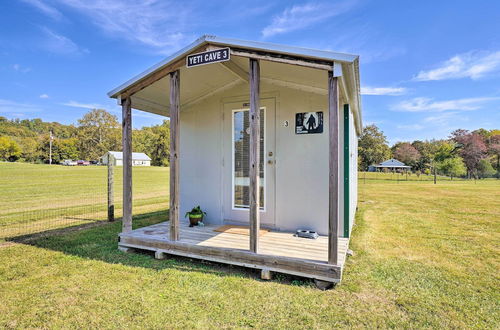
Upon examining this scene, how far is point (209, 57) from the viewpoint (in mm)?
3289

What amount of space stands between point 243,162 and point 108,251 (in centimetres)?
263

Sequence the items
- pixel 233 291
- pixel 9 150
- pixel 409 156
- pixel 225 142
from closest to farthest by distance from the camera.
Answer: pixel 233 291
pixel 225 142
pixel 409 156
pixel 9 150

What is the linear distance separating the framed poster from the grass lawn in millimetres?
2083

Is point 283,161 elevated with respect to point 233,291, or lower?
elevated

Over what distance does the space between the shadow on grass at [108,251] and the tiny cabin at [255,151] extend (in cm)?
16

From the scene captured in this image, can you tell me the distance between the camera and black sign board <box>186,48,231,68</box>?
320 centimetres

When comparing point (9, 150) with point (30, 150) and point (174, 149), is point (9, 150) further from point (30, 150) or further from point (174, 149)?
point (174, 149)

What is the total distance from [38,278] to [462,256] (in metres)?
5.79

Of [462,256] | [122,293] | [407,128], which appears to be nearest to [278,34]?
[462,256]

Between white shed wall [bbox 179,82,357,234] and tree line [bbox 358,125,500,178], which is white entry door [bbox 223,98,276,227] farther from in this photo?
tree line [bbox 358,125,500,178]

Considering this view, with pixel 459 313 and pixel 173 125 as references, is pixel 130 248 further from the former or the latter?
pixel 459 313

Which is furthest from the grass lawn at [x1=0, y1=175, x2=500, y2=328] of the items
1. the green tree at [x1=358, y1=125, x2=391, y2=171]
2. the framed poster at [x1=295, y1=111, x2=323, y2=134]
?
the green tree at [x1=358, y1=125, x2=391, y2=171]

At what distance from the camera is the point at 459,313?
2.35 metres

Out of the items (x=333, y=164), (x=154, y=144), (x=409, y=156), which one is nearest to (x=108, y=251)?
(x=333, y=164)
